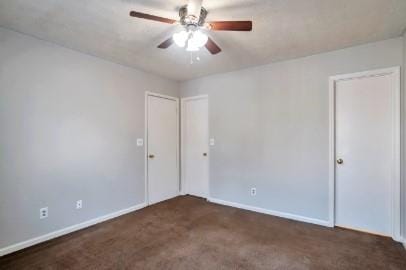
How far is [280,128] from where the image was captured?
11.5 ft

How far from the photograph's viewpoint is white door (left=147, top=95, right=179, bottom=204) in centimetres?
413

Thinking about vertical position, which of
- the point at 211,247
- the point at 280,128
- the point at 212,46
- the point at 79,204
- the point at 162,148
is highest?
the point at 212,46

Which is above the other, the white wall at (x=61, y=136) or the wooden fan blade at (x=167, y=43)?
the wooden fan blade at (x=167, y=43)

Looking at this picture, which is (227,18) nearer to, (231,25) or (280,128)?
(231,25)

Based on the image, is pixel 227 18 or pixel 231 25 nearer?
pixel 231 25

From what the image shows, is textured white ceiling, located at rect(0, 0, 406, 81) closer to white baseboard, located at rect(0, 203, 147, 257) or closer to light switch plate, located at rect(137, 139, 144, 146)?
light switch plate, located at rect(137, 139, 144, 146)

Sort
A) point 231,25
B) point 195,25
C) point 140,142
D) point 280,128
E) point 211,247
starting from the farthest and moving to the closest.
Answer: point 140,142 → point 280,128 → point 211,247 → point 195,25 → point 231,25

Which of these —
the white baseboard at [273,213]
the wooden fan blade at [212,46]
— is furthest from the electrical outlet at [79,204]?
the wooden fan blade at [212,46]

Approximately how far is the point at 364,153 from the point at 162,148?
129 inches

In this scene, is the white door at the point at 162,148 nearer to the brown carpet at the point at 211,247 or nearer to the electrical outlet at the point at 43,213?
the brown carpet at the point at 211,247

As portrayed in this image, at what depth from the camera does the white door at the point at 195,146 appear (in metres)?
4.45

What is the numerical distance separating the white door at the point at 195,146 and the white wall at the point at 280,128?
0.22 metres

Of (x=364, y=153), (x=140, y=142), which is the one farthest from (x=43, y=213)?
(x=364, y=153)

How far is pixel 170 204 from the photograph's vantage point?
4.13 meters
